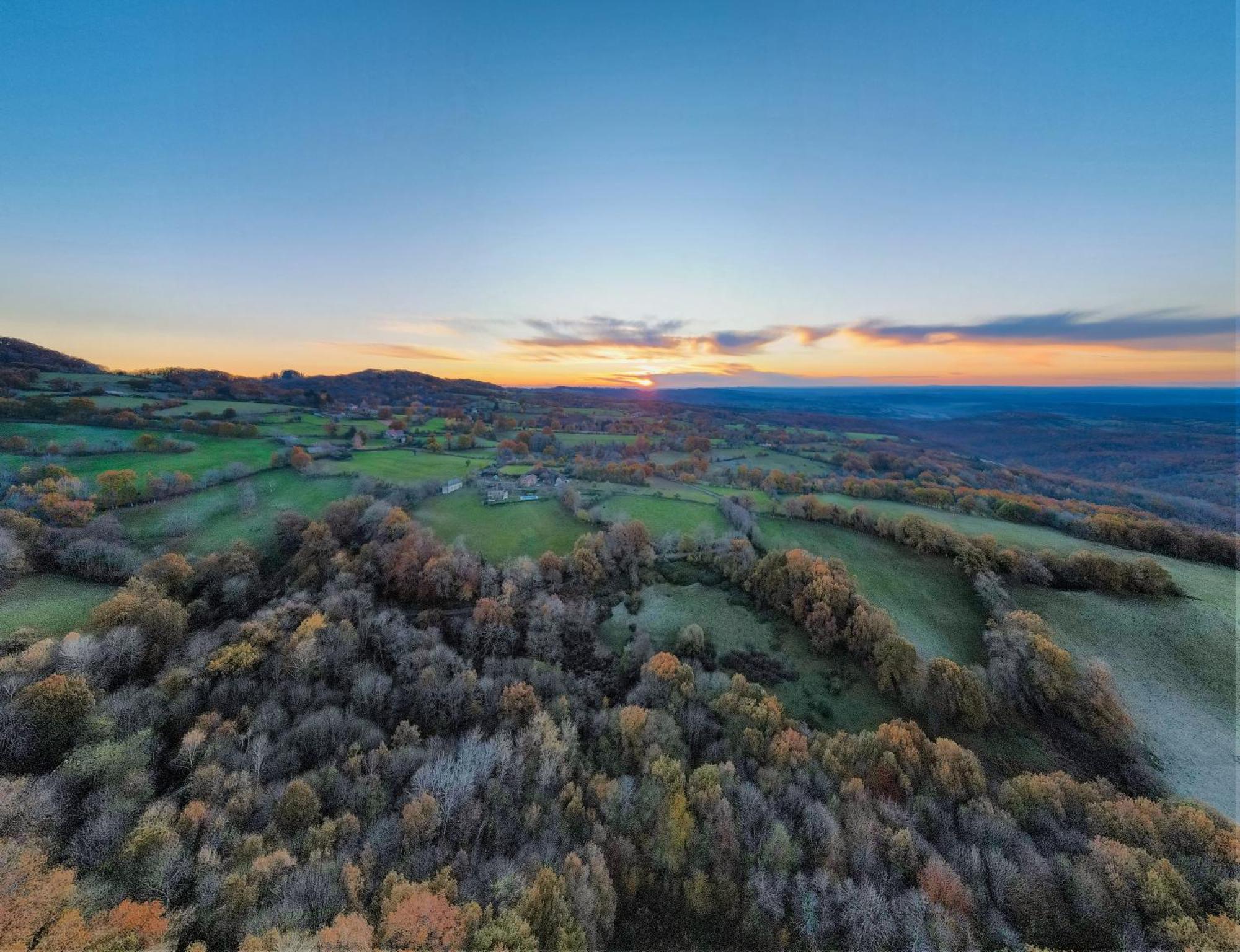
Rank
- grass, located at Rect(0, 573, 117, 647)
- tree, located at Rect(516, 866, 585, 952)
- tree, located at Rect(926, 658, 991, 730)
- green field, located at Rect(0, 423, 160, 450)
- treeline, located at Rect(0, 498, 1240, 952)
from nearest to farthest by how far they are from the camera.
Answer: treeline, located at Rect(0, 498, 1240, 952)
tree, located at Rect(516, 866, 585, 952)
grass, located at Rect(0, 573, 117, 647)
tree, located at Rect(926, 658, 991, 730)
green field, located at Rect(0, 423, 160, 450)

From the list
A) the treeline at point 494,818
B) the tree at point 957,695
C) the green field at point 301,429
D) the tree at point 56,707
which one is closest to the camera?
the treeline at point 494,818

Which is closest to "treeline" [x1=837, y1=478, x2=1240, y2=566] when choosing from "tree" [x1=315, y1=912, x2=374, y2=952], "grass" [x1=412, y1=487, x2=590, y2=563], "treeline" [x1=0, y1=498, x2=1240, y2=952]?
"treeline" [x1=0, y1=498, x2=1240, y2=952]

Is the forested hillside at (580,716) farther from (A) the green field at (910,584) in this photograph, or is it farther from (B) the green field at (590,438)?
(B) the green field at (590,438)

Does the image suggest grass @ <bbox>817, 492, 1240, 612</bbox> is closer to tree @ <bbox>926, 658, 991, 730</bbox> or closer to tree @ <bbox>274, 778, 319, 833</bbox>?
tree @ <bbox>926, 658, 991, 730</bbox>

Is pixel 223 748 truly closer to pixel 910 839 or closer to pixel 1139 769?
pixel 910 839

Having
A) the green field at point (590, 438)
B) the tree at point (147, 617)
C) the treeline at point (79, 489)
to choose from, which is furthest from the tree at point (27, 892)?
the green field at point (590, 438)
